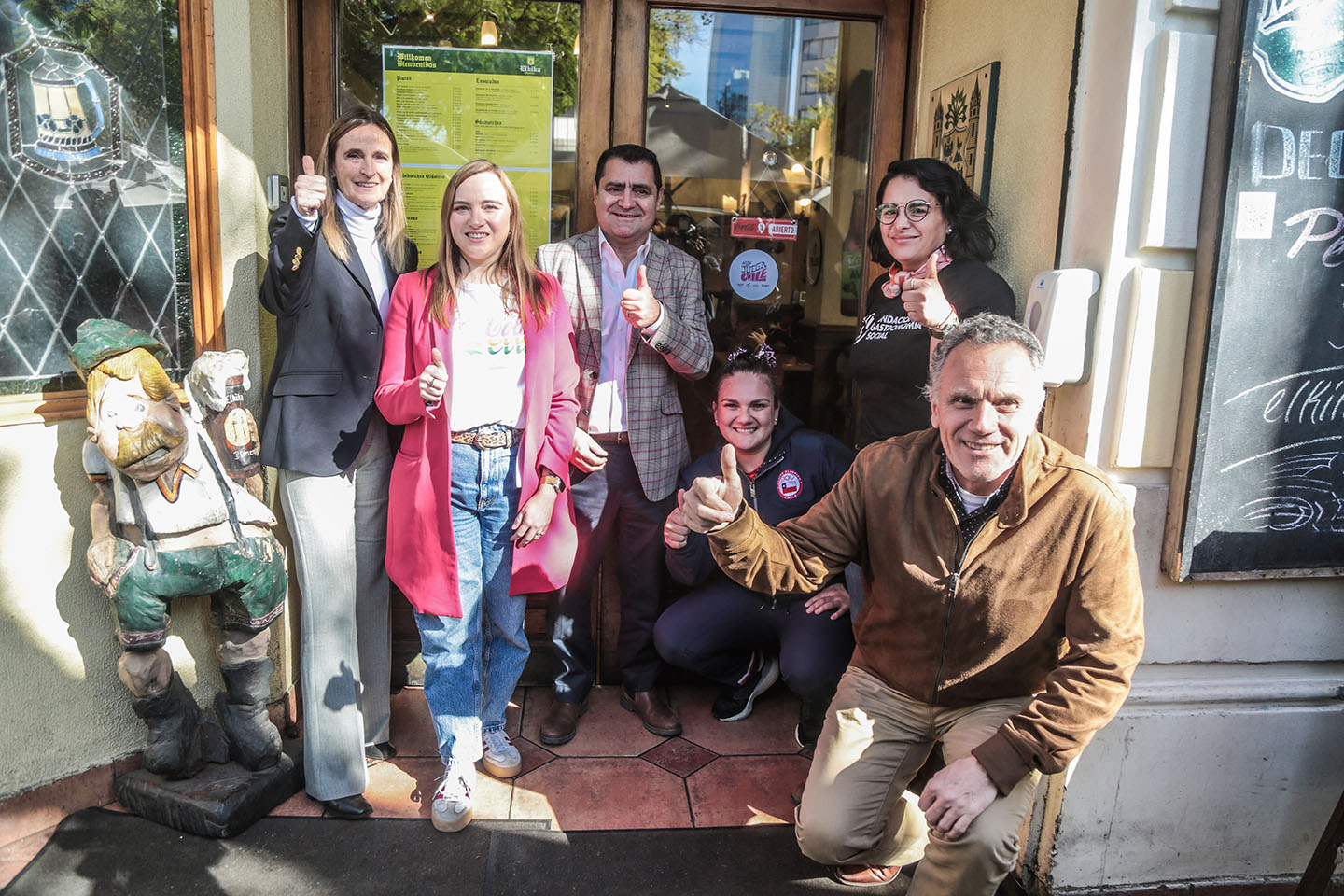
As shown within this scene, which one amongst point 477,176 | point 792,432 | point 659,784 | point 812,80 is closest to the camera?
point 477,176

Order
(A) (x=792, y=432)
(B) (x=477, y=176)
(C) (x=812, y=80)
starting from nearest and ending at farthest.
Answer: (B) (x=477, y=176)
(A) (x=792, y=432)
(C) (x=812, y=80)

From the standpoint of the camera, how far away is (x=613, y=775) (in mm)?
3096

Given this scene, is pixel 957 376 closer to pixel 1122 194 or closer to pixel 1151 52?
pixel 1122 194

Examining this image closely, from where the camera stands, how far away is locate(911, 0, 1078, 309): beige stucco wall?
2.62 m

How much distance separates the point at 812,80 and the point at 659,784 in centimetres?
271

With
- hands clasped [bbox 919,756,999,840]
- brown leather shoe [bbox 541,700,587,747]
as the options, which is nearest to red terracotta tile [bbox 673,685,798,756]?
brown leather shoe [bbox 541,700,587,747]

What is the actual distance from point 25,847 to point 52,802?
0.43 feet

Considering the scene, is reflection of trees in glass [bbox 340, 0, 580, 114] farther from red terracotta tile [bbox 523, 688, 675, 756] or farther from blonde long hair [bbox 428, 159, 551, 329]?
red terracotta tile [bbox 523, 688, 675, 756]

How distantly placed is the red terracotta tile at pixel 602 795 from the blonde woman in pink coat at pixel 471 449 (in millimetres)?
235

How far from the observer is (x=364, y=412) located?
2809 mm

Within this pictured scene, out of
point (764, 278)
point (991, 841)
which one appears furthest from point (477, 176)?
point (991, 841)

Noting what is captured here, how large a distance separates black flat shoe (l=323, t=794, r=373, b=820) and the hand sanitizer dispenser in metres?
2.37

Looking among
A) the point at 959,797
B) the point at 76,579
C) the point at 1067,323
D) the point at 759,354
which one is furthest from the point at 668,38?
the point at 959,797

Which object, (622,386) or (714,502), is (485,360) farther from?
(714,502)
